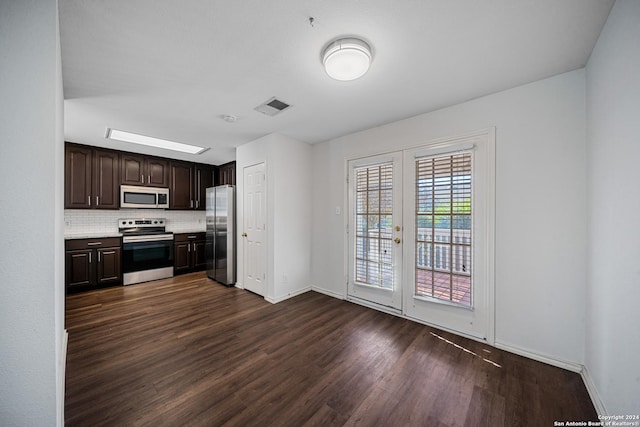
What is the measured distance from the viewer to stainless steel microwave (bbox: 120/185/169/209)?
439 cm

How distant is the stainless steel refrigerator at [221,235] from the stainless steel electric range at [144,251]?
0.80m

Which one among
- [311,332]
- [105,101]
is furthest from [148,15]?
[311,332]

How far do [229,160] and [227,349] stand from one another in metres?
4.00

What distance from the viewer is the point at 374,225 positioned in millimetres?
3254

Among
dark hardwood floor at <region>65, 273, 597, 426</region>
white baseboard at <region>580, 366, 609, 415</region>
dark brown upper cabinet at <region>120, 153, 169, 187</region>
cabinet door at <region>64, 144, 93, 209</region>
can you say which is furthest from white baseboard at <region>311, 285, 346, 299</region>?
cabinet door at <region>64, 144, 93, 209</region>

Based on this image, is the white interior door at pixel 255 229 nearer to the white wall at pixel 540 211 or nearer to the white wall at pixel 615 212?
the white wall at pixel 540 211

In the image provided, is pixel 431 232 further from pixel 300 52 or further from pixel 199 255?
pixel 199 255

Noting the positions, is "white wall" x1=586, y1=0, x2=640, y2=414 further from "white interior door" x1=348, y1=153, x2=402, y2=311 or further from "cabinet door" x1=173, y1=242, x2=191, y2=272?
"cabinet door" x1=173, y1=242, x2=191, y2=272

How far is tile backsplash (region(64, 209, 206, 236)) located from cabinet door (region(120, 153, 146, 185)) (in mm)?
661

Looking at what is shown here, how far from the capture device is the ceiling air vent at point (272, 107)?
2.52 m

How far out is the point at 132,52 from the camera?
1.73 metres

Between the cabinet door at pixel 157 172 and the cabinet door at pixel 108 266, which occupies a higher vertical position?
the cabinet door at pixel 157 172

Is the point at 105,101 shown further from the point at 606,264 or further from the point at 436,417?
the point at 606,264

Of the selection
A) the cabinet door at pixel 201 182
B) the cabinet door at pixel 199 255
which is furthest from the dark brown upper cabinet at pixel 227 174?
the cabinet door at pixel 199 255
